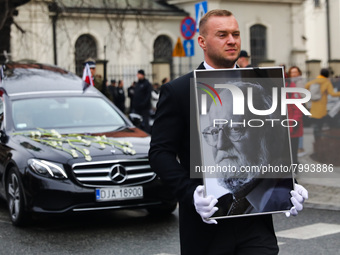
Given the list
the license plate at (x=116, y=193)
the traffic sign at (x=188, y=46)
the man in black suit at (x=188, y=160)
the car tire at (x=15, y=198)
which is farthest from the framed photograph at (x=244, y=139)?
the traffic sign at (x=188, y=46)

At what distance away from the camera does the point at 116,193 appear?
339 inches

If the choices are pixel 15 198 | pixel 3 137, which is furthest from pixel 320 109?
pixel 15 198

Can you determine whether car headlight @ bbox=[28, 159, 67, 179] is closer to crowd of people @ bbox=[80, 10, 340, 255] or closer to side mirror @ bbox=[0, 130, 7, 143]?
side mirror @ bbox=[0, 130, 7, 143]

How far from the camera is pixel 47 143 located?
9.08 m

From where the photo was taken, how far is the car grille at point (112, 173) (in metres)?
8.62

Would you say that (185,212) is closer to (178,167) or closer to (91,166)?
(178,167)

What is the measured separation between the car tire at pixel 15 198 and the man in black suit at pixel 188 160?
16.7 feet

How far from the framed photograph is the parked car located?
16.0 feet

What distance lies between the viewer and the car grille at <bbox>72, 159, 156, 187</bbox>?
28.3 feet

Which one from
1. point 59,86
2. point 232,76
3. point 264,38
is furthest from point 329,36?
point 232,76

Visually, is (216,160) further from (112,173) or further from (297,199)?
(112,173)

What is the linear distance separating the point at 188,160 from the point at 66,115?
6.50 meters

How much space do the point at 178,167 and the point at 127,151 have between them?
5134 mm

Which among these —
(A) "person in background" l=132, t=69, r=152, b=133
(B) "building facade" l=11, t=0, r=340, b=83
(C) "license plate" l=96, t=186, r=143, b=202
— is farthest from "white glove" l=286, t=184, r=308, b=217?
(B) "building facade" l=11, t=0, r=340, b=83
